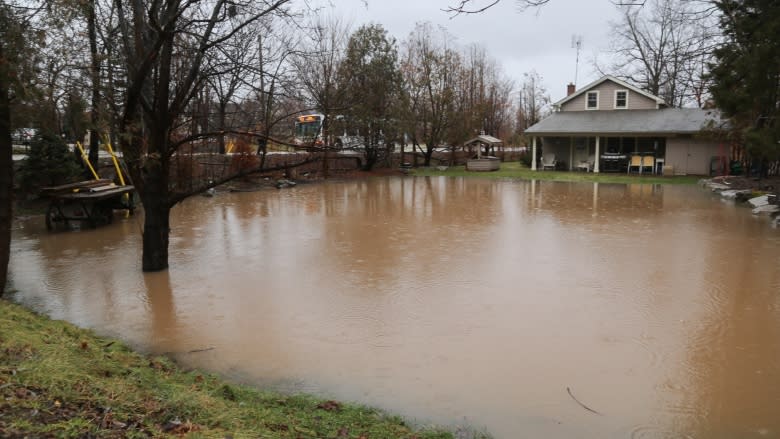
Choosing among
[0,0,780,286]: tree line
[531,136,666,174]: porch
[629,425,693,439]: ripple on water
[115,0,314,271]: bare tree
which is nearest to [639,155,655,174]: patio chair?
[531,136,666,174]: porch

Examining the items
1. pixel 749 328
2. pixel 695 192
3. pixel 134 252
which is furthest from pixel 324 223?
pixel 695 192

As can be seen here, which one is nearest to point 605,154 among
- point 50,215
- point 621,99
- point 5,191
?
point 621,99

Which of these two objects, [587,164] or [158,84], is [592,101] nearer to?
[587,164]

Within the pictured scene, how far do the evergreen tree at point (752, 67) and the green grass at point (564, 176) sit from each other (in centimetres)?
951

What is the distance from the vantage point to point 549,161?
32.5 meters

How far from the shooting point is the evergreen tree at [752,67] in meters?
13.1

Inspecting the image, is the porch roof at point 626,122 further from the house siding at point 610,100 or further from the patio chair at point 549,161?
the patio chair at point 549,161

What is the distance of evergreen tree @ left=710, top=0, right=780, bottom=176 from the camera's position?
13141mm

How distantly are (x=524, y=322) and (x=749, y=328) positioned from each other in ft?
8.73

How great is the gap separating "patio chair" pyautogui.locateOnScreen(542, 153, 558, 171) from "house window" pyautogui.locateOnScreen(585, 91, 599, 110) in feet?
10.8

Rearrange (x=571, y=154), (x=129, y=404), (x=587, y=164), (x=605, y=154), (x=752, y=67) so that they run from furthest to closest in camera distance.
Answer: (x=571, y=154) → (x=587, y=164) → (x=605, y=154) → (x=752, y=67) → (x=129, y=404)

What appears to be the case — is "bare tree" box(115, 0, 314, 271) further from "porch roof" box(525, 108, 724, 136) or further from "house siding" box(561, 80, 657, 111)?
"house siding" box(561, 80, 657, 111)

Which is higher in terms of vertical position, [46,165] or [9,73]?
[9,73]

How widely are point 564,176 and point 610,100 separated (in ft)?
20.0
